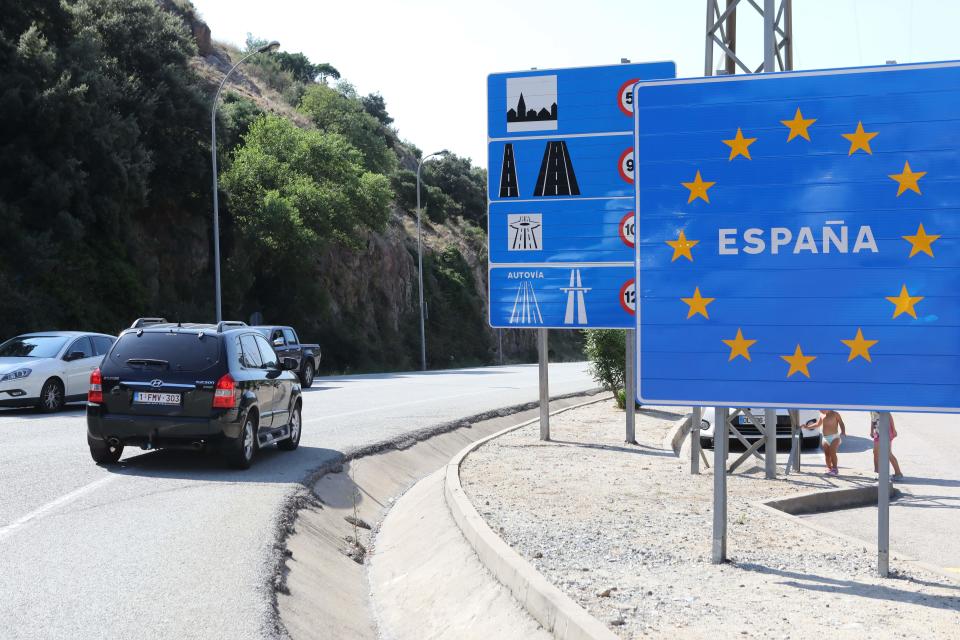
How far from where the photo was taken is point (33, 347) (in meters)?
19.9

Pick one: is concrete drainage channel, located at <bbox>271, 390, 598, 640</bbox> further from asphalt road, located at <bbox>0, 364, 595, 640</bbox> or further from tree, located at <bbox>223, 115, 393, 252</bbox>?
tree, located at <bbox>223, 115, 393, 252</bbox>

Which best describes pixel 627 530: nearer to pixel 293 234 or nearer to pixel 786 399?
pixel 786 399

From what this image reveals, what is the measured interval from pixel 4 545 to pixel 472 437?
11297 millimetres

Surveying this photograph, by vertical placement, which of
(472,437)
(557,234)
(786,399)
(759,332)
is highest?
(557,234)

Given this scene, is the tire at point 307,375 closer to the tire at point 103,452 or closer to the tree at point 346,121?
Answer: the tire at point 103,452

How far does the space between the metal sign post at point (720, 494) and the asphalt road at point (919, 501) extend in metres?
1.27

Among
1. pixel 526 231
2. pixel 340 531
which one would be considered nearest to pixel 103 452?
pixel 340 531

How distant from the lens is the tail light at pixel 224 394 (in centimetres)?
1187

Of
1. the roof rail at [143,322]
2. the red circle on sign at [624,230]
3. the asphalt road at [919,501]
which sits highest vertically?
the red circle on sign at [624,230]

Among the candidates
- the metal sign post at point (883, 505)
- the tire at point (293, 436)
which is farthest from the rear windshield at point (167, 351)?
the metal sign post at point (883, 505)

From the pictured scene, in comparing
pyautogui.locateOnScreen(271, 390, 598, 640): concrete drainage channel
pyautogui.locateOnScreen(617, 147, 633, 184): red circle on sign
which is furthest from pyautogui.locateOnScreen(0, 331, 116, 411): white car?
pyautogui.locateOnScreen(617, 147, 633, 184): red circle on sign

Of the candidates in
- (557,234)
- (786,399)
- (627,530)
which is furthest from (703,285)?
(557,234)

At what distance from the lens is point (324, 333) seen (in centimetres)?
5131

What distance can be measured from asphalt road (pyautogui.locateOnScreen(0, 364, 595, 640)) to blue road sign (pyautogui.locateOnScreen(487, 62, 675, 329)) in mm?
3326
